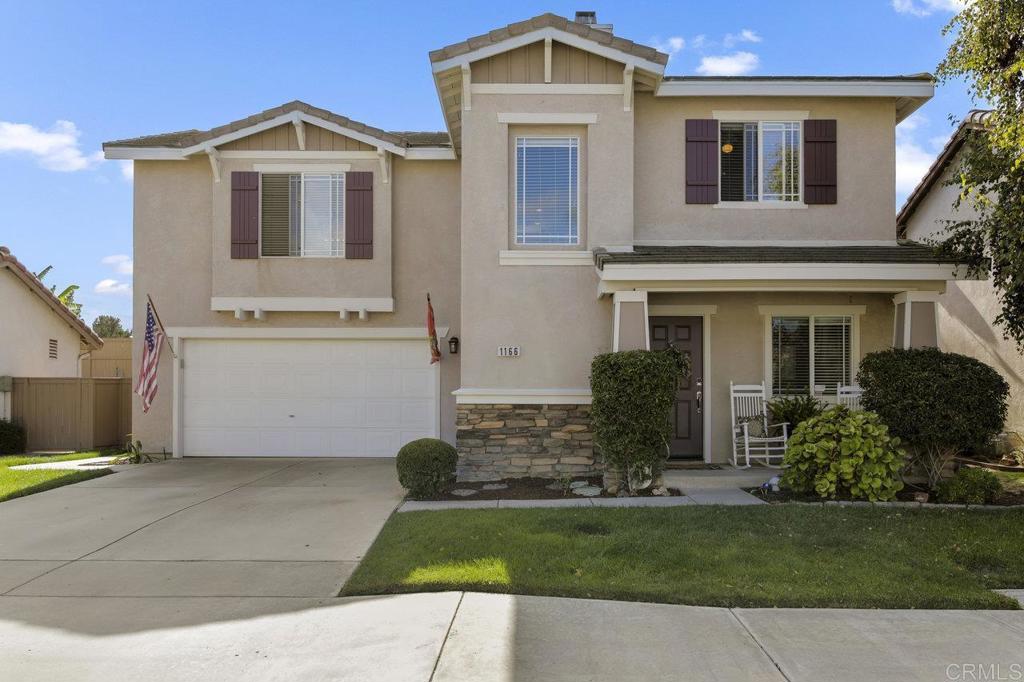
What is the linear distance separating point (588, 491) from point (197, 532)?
4.58 metres

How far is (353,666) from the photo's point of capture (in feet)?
13.7

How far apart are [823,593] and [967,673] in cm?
122

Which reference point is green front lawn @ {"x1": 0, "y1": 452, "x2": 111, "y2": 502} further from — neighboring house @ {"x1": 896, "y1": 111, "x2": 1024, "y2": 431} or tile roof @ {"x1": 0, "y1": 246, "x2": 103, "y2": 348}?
neighboring house @ {"x1": 896, "y1": 111, "x2": 1024, "y2": 431}

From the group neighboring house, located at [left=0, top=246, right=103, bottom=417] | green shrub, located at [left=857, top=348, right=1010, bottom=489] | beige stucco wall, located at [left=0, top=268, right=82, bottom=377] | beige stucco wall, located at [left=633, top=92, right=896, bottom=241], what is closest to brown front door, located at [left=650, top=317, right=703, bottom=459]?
beige stucco wall, located at [left=633, top=92, right=896, bottom=241]

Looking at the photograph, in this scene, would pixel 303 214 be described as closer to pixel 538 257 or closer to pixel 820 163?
pixel 538 257

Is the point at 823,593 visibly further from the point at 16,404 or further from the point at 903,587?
the point at 16,404

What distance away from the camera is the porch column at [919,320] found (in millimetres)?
9703

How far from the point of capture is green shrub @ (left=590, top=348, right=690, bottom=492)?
8625mm

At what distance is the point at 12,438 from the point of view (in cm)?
1461

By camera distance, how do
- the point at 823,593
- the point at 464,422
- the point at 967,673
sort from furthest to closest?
the point at 464,422 < the point at 823,593 < the point at 967,673

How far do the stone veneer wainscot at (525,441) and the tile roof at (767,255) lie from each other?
2.20 metres

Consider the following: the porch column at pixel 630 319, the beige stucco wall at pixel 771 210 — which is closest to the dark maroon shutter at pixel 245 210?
the beige stucco wall at pixel 771 210

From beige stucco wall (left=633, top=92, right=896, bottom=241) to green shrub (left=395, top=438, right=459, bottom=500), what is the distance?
4.58 m

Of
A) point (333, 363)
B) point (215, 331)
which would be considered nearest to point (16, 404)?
point (215, 331)
